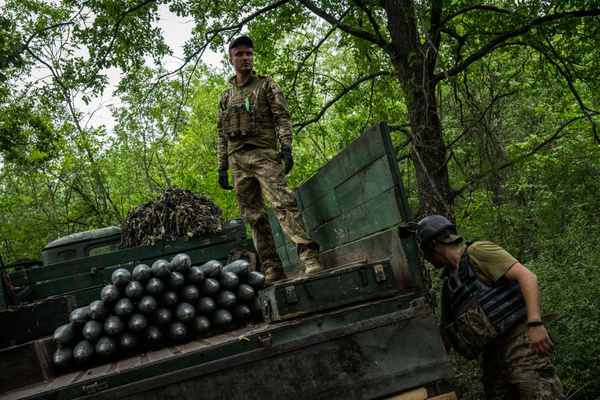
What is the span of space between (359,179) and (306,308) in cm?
112

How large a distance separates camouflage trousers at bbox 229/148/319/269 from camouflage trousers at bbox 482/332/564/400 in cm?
164

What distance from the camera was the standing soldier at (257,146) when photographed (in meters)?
4.72

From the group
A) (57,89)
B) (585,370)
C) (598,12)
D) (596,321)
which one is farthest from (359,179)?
(57,89)

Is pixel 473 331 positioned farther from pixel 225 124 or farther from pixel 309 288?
pixel 225 124

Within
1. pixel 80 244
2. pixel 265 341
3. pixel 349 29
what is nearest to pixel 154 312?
pixel 265 341

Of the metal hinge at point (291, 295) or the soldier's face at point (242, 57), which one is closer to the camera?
the metal hinge at point (291, 295)

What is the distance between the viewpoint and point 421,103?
24.5 feet

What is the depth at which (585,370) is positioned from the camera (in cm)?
538

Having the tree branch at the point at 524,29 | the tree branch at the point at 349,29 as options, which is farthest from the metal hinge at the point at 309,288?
the tree branch at the point at 349,29

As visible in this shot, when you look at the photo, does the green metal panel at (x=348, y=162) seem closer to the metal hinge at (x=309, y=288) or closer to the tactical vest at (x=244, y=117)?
the tactical vest at (x=244, y=117)

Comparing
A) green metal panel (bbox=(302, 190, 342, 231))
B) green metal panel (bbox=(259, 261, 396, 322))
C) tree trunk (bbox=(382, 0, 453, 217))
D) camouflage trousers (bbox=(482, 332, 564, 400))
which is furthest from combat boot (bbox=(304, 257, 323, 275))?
tree trunk (bbox=(382, 0, 453, 217))

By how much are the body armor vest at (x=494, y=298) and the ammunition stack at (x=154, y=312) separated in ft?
5.87

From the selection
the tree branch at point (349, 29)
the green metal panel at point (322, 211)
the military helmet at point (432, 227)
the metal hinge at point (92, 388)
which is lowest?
the metal hinge at point (92, 388)

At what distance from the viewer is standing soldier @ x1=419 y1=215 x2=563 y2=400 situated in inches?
128
